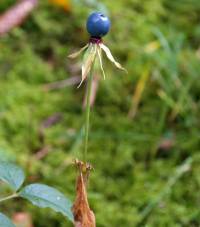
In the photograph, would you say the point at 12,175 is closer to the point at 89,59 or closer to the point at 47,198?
the point at 47,198

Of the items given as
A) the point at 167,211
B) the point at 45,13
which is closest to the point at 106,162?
the point at 167,211

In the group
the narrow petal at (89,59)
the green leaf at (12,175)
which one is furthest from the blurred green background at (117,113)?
the narrow petal at (89,59)

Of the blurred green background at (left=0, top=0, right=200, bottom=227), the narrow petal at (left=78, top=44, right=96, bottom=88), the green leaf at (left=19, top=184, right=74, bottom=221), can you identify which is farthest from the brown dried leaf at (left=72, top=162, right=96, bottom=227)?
the blurred green background at (left=0, top=0, right=200, bottom=227)

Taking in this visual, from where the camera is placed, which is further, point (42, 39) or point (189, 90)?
point (42, 39)

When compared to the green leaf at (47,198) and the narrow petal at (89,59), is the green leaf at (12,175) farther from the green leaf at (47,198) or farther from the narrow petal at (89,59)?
the narrow petal at (89,59)

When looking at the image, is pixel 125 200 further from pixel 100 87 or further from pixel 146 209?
pixel 100 87

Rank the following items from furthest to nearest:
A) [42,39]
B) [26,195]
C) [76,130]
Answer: [42,39] → [76,130] → [26,195]
